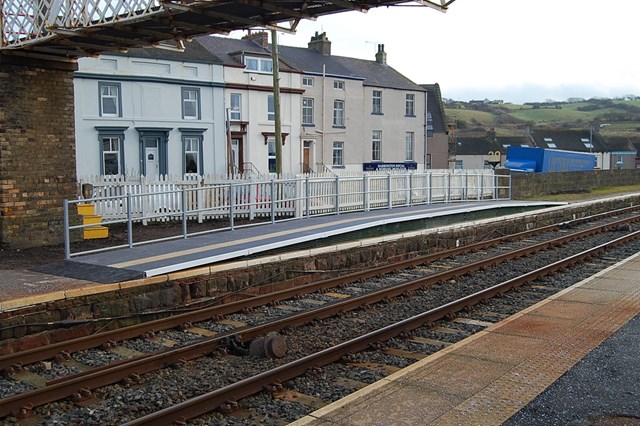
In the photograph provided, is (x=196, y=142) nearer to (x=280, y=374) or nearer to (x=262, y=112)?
(x=262, y=112)

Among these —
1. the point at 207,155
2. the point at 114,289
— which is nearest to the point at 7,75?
the point at 114,289

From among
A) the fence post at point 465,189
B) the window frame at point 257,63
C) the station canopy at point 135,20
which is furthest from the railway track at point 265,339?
the window frame at point 257,63

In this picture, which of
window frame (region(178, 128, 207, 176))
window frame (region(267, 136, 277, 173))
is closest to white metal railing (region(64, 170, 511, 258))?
window frame (region(178, 128, 207, 176))

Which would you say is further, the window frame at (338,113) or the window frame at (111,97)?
the window frame at (338,113)

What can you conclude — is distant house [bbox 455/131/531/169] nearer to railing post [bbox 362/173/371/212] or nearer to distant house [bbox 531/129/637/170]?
distant house [bbox 531/129/637/170]

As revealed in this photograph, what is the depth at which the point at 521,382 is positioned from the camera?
6.23 meters

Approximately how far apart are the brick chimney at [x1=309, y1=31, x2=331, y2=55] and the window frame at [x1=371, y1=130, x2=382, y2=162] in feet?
20.7

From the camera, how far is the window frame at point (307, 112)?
127 feet

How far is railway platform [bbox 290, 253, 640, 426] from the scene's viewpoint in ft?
18.0

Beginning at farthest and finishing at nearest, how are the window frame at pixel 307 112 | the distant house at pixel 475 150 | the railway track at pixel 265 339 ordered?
1. the distant house at pixel 475 150
2. the window frame at pixel 307 112
3. the railway track at pixel 265 339

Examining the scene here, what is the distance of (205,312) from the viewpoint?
31.0ft

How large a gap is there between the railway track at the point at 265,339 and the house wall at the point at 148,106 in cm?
1814

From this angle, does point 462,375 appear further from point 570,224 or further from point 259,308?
point 570,224

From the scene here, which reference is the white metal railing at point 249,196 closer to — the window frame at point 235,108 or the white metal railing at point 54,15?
the white metal railing at point 54,15
